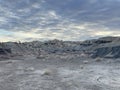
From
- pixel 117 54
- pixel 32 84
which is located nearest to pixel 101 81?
pixel 32 84

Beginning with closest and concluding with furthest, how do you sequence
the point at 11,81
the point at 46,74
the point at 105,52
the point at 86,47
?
the point at 11,81
the point at 46,74
the point at 105,52
the point at 86,47

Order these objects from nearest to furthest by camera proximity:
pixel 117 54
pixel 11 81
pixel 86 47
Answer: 1. pixel 11 81
2. pixel 117 54
3. pixel 86 47

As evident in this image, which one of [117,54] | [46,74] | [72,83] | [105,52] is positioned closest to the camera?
[72,83]

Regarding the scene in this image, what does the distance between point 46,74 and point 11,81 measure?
3.94 m

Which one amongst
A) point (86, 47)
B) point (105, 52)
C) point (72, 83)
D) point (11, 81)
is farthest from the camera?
point (86, 47)

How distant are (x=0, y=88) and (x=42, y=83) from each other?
3.01 meters

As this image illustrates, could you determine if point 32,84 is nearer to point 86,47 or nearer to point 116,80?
point 116,80

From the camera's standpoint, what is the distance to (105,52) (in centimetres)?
5512

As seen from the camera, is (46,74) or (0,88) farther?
(46,74)

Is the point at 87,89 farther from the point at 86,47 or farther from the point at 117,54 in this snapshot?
the point at 86,47

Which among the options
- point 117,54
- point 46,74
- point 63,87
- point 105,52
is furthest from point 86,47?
point 63,87

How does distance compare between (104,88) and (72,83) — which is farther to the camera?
(72,83)

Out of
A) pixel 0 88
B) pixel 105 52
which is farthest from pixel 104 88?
pixel 105 52

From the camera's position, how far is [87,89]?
18.6m
